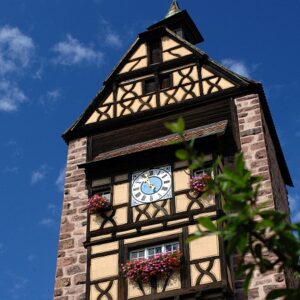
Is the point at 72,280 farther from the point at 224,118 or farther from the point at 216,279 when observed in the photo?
the point at 224,118

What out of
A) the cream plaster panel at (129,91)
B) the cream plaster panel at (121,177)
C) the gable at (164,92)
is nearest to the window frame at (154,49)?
the gable at (164,92)

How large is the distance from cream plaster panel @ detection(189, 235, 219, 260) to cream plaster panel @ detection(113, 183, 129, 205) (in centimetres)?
218

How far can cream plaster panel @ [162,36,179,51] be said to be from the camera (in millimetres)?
17969

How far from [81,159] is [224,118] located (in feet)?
12.3

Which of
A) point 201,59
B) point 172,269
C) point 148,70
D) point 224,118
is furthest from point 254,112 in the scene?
point 172,269

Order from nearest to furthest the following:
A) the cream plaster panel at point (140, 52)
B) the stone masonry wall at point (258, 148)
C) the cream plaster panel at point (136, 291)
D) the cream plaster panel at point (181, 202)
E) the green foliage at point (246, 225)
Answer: the green foliage at point (246, 225), the cream plaster panel at point (136, 291), the cream plaster panel at point (181, 202), the stone masonry wall at point (258, 148), the cream plaster panel at point (140, 52)

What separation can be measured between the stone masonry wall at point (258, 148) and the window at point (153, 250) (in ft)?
5.19

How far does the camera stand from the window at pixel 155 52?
17.9 m

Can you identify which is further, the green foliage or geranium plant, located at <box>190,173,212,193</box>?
geranium plant, located at <box>190,173,212,193</box>

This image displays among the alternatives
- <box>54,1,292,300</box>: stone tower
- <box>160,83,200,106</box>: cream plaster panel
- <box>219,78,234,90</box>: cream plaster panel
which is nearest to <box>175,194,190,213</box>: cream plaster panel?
<box>54,1,292,300</box>: stone tower

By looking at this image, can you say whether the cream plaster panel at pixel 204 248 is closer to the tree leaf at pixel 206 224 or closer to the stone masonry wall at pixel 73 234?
the stone masonry wall at pixel 73 234

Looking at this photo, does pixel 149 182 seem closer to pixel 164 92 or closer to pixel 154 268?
pixel 154 268

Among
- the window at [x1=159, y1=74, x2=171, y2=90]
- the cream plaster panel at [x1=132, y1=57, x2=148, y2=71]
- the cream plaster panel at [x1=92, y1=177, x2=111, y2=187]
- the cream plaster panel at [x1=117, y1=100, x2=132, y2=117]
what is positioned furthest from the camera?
the cream plaster panel at [x1=132, y1=57, x2=148, y2=71]

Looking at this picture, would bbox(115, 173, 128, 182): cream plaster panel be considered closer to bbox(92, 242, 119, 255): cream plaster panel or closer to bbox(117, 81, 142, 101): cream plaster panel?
bbox(92, 242, 119, 255): cream plaster panel
